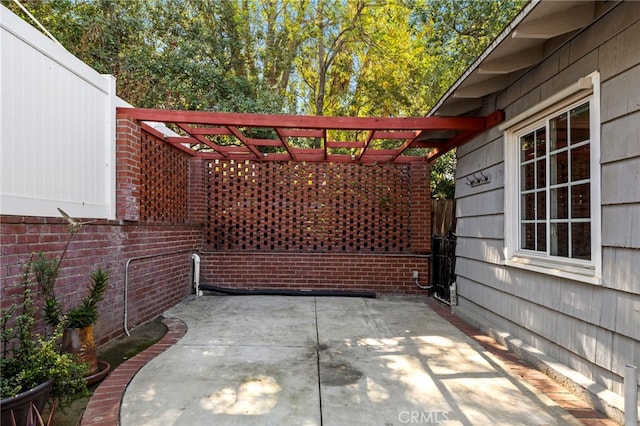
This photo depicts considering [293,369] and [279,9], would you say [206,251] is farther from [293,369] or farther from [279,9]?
[279,9]

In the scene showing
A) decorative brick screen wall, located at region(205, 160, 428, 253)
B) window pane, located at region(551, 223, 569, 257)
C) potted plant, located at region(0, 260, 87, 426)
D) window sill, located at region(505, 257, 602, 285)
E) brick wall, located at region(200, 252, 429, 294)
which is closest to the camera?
potted plant, located at region(0, 260, 87, 426)

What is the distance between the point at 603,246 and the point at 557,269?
0.53 metres

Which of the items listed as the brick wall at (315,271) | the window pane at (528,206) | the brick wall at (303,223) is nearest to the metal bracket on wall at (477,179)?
the window pane at (528,206)

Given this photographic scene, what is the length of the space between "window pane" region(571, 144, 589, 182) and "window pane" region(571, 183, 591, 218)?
8 centimetres

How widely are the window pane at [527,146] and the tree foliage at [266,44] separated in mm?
4296

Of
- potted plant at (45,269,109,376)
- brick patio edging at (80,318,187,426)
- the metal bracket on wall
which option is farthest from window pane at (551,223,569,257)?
potted plant at (45,269,109,376)

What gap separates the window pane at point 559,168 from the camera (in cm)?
308

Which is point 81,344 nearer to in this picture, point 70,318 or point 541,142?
point 70,318

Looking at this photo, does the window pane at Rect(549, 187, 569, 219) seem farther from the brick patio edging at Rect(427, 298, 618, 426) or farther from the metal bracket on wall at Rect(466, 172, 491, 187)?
the brick patio edging at Rect(427, 298, 618, 426)

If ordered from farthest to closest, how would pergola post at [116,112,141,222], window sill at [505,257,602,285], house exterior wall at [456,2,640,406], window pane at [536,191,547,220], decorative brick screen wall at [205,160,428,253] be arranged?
1. decorative brick screen wall at [205,160,428,253]
2. pergola post at [116,112,141,222]
3. window pane at [536,191,547,220]
4. window sill at [505,257,602,285]
5. house exterior wall at [456,2,640,406]

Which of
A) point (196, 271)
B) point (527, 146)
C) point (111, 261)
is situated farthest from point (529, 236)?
point (196, 271)

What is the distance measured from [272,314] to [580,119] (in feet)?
13.2

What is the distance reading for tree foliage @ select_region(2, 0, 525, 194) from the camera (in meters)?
7.50

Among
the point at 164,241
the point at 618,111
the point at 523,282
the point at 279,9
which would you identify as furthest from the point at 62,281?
the point at 279,9
